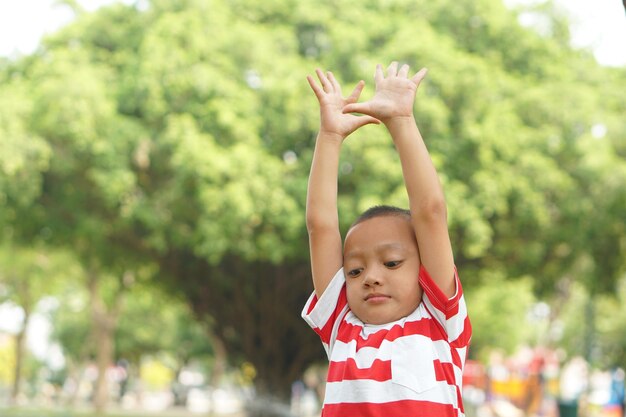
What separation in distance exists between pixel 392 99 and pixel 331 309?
585 millimetres

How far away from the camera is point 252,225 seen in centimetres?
1591

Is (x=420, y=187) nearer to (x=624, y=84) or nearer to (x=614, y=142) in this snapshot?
(x=614, y=142)

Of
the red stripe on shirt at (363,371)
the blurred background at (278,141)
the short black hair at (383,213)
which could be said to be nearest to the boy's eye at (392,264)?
the short black hair at (383,213)

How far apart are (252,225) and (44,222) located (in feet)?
13.3

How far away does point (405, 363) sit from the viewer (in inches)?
91.6

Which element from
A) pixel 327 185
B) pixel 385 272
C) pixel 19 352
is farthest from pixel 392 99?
pixel 19 352

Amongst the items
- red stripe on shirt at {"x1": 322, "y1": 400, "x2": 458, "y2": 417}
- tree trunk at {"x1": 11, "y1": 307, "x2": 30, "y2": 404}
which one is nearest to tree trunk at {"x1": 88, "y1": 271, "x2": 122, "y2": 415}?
tree trunk at {"x1": 11, "y1": 307, "x2": 30, "y2": 404}

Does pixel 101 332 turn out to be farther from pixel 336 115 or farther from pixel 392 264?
pixel 392 264

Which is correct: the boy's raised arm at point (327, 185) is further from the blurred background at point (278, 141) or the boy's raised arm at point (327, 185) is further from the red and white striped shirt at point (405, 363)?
the blurred background at point (278, 141)

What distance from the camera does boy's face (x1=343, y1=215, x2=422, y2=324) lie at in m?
2.45

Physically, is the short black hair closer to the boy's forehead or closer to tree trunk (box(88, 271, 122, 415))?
the boy's forehead

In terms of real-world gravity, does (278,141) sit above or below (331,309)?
above

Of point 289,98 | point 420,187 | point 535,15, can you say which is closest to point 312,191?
point 420,187

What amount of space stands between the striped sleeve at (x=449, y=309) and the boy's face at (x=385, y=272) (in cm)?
3
